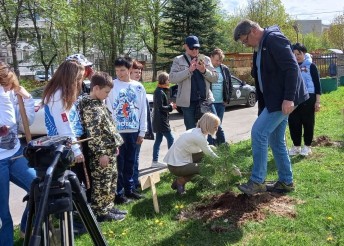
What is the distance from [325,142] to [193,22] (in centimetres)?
2031

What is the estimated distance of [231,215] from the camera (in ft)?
13.5

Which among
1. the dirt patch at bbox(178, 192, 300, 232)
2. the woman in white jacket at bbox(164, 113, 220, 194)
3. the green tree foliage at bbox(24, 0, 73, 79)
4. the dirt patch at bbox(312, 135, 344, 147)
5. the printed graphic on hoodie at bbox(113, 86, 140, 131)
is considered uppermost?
the green tree foliage at bbox(24, 0, 73, 79)

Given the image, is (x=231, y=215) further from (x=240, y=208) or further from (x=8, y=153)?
(x=8, y=153)

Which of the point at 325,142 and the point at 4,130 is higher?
the point at 4,130

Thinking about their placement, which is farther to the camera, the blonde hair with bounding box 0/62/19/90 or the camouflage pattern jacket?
the camouflage pattern jacket

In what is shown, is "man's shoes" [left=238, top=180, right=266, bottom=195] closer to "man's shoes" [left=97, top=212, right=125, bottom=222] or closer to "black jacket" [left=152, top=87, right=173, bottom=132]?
"man's shoes" [left=97, top=212, right=125, bottom=222]

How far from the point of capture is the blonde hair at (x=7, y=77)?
3129 mm

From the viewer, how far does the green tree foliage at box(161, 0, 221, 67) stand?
1038 inches

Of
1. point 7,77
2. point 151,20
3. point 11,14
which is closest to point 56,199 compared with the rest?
point 7,77

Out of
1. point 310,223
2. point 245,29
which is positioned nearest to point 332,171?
point 310,223

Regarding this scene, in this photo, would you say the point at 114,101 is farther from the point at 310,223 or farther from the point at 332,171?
the point at 332,171

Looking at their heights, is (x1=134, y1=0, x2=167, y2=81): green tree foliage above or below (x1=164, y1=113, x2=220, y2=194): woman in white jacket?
above

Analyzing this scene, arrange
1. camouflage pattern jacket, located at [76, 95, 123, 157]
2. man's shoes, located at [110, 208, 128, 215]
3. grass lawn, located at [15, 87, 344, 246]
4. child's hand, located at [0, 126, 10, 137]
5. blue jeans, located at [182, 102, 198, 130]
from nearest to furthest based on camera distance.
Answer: child's hand, located at [0, 126, 10, 137] → grass lawn, located at [15, 87, 344, 246] → camouflage pattern jacket, located at [76, 95, 123, 157] → man's shoes, located at [110, 208, 128, 215] → blue jeans, located at [182, 102, 198, 130]

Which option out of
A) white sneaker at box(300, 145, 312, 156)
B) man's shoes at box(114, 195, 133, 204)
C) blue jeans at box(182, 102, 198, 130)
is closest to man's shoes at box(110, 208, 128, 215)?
man's shoes at box(114, 195, 133, 204)
